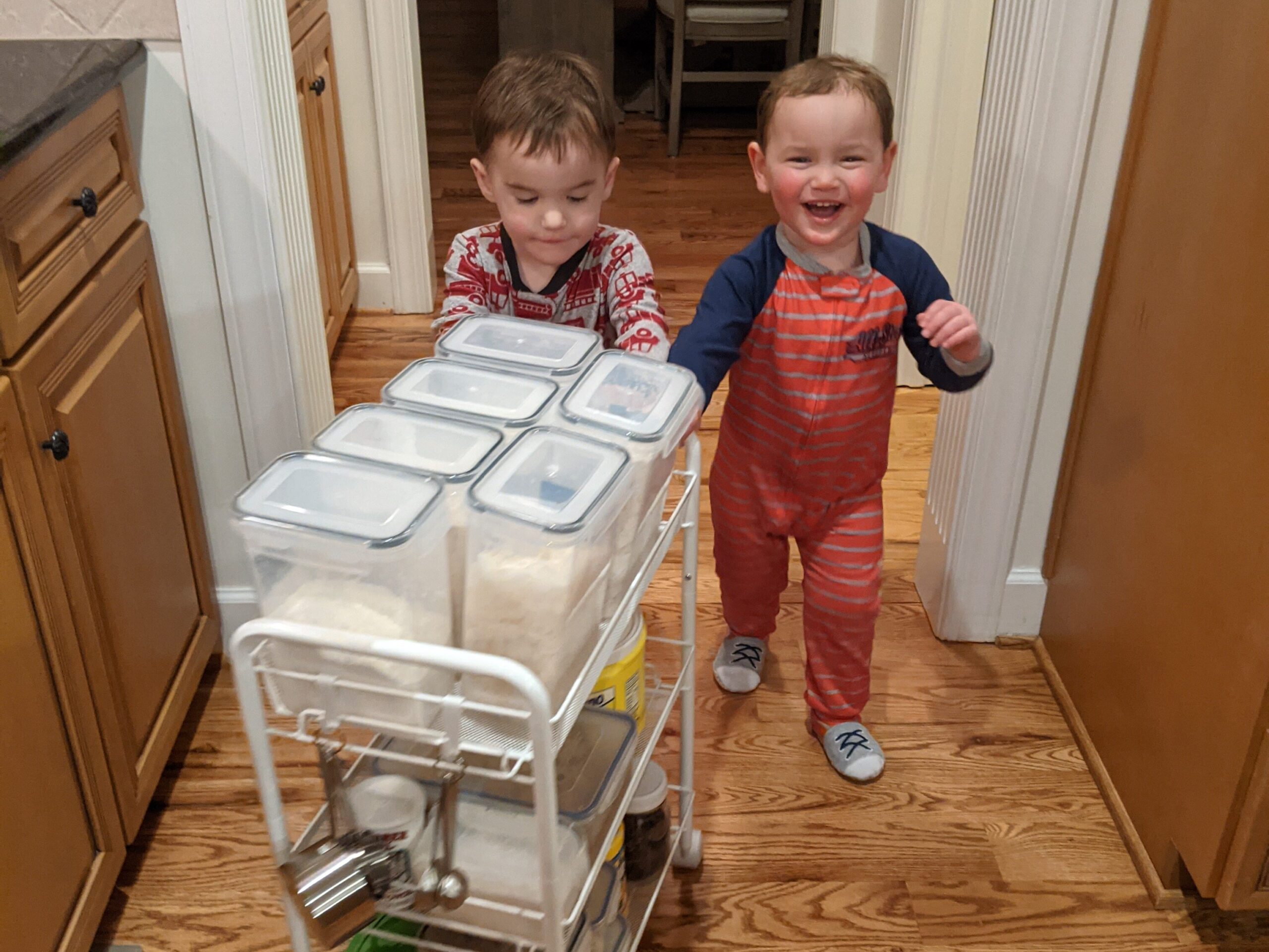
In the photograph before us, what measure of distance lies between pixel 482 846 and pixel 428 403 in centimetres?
39

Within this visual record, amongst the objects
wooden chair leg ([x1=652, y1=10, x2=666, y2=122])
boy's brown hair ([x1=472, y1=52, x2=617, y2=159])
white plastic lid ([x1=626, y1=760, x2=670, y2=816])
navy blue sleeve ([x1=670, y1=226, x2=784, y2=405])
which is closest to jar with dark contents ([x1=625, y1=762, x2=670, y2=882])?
white plastic lid ([x1=626, y1=760, x2=670, y2=816])

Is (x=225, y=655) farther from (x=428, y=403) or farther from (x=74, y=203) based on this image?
(x=428, y=403)

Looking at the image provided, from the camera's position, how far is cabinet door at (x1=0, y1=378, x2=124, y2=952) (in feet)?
3.83

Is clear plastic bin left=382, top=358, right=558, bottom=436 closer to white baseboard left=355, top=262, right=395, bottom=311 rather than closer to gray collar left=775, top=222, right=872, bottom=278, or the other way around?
gray collar left=775, top=222, right=872, bottom=278

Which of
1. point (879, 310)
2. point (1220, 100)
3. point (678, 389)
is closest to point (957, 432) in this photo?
point (879, 310)

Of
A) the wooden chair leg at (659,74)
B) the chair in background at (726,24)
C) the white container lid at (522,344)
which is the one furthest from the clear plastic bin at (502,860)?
the wooden chair leg at (659,74)

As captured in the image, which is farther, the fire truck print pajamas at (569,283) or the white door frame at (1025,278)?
the white door frame at (1025,278)

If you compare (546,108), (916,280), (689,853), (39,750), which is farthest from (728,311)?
(39,750)

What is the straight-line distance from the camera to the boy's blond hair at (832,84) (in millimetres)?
1353

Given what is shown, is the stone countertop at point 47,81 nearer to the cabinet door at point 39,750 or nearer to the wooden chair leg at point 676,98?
the cabinet door at point 39,750

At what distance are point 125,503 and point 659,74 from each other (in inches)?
140

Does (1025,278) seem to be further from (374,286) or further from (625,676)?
(374,286)

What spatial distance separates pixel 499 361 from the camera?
1115 millimetres

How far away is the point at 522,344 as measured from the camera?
114 centimetres
